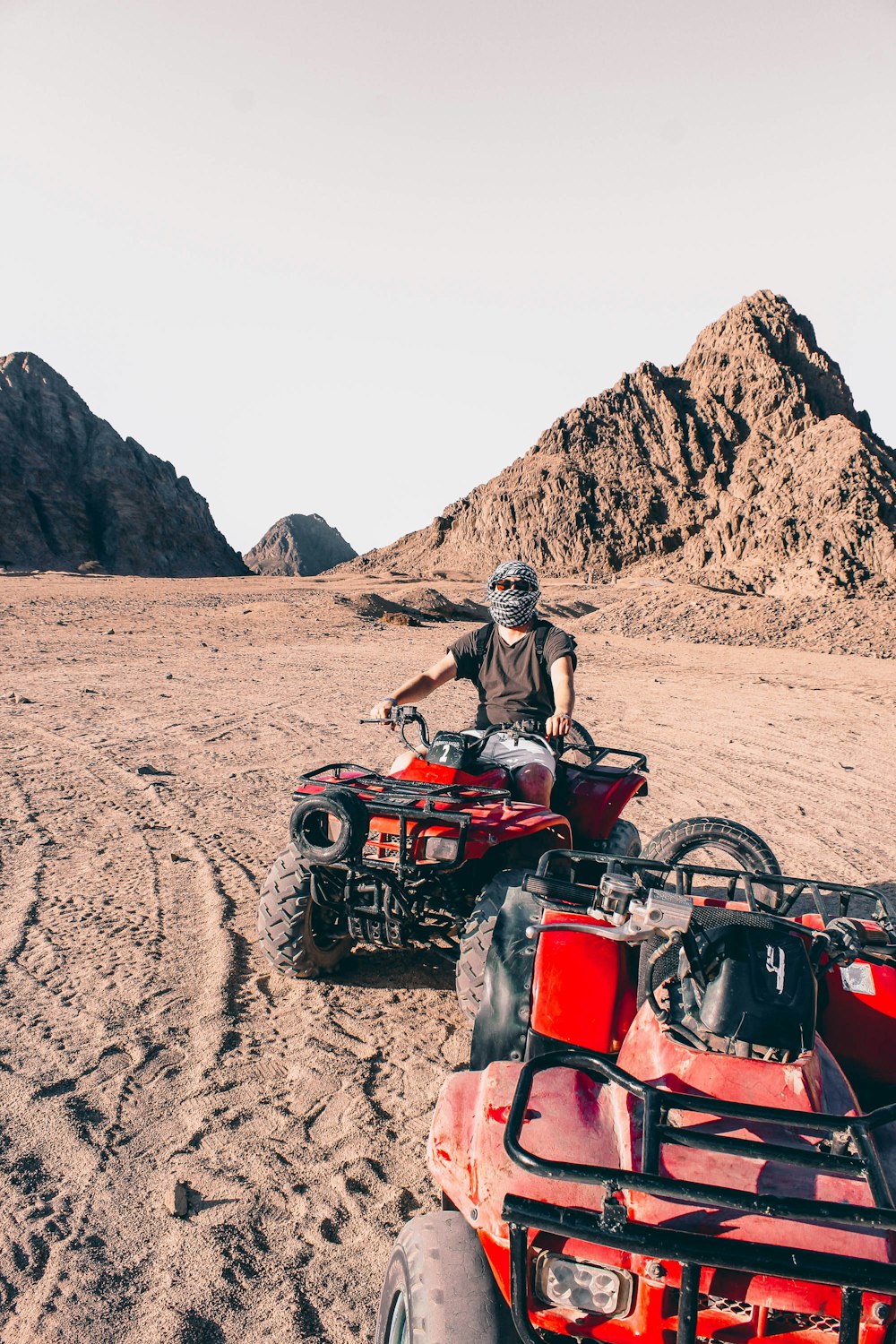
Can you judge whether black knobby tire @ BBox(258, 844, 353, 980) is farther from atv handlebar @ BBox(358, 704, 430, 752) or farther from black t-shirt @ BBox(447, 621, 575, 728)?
black t-shirt @ BBox(447, 621, 575, 728)

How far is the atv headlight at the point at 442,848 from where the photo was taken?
12.4ft

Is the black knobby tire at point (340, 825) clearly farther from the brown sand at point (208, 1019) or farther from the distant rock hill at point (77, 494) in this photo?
the distant rock hill at point (77, 494)

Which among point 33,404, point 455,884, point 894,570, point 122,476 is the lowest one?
point 455,884

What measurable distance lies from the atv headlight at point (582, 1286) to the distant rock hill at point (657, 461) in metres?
56.7

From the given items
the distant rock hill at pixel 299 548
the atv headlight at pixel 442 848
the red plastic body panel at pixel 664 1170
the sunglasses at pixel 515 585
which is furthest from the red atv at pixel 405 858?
the distant rock hill at pixel 299 548

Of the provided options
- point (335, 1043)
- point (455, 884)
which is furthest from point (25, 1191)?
point (455, 884)

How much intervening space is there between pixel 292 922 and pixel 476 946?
946mm

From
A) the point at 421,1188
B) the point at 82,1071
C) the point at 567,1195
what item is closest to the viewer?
the point at 567,1195

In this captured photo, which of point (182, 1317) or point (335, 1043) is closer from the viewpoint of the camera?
point (182, 1317)

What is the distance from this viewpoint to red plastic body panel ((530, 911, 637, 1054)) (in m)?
2.76

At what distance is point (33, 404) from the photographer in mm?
64250

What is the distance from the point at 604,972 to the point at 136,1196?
1.71 m

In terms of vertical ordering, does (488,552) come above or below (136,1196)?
above

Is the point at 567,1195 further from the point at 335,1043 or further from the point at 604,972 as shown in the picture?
the point at 335,1043
